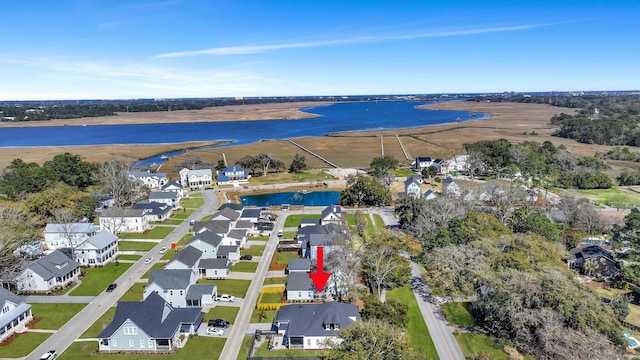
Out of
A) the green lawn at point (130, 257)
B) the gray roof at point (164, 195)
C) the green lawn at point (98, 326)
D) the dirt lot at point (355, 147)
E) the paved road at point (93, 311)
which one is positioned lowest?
the green lawn at point (98, 326)

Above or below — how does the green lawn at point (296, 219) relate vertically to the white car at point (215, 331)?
above

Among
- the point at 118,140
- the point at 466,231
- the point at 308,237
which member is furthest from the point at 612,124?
the point at 118,140

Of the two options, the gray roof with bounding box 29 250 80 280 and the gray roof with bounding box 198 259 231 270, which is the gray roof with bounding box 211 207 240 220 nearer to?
the gray roof with bounding box 198 259 231 270

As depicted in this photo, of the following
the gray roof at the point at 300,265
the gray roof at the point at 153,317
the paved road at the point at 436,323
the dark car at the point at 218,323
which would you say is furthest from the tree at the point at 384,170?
the gray roof at the point at 153,317

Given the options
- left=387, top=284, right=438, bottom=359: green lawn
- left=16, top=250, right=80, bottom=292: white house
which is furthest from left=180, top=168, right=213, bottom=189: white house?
left=387, top=284, right=438, bottom=359: green lawn

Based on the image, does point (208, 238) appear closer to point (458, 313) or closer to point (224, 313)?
point (224, 313)

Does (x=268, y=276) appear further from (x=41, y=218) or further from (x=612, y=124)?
(x=612, y=124)

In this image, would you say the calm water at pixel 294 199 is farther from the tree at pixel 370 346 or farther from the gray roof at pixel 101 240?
the tree at pixel 370 346
